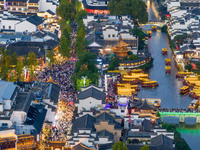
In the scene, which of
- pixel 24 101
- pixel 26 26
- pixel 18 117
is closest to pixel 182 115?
pixel 24 101

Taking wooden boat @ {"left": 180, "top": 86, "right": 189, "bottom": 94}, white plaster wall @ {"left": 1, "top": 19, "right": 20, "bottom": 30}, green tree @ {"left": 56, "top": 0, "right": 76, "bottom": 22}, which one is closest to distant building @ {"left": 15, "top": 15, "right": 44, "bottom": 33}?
white plaster wall @ {"left": 1, "top": 19, "right": 20, "bottom": 30}

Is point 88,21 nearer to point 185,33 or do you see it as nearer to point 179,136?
point 185,33

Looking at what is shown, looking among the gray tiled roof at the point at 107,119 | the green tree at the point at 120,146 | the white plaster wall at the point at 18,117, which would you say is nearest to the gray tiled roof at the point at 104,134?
the gray tiled roof at the point at 107,119

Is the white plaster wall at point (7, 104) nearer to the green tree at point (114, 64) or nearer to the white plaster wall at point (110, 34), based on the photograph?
the green tree at point (114, 64)

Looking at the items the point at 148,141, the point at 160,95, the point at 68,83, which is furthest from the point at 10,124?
the point at 160,95

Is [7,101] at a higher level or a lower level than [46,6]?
lower

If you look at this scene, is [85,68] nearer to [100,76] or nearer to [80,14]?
[100,76]
